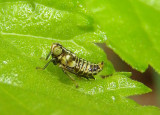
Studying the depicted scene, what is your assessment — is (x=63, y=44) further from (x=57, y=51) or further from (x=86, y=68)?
(x=86, y=68)

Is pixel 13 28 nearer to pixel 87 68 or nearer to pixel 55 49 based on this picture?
pixel 55 49

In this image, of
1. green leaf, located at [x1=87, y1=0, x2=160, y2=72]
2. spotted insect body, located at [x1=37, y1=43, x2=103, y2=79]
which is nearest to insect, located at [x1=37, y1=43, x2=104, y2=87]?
spotted insect body, located at [x1=37, y1=43, x2=103, y2=79]

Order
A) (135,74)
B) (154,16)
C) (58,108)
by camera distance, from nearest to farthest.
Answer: (58,108)
(154,16)
(135,74)

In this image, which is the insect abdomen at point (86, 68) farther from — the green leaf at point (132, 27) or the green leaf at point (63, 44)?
the green leaf at point (132, 27)

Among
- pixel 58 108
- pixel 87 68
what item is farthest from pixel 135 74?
pixel 58 108

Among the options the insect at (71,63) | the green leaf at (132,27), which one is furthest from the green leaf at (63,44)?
the green leaf at (132,27)

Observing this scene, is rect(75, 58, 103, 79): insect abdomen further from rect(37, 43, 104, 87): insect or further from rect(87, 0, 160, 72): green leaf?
rect(87, 0, 160, 72): green leaf
